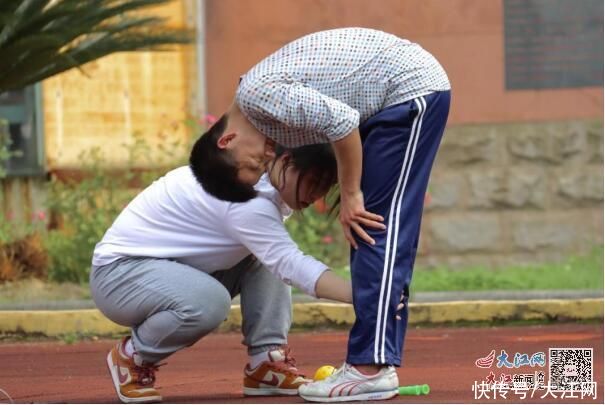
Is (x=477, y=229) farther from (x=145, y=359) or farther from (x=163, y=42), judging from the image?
(x=145, y=359)

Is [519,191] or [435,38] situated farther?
[519,191]

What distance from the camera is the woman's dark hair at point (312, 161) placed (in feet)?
14.0

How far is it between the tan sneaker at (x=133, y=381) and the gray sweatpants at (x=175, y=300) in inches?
2.2

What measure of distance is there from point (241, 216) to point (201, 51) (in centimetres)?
549

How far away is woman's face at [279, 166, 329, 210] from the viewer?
170 inches

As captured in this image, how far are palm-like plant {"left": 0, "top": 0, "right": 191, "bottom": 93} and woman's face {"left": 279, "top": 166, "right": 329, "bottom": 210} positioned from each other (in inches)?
122

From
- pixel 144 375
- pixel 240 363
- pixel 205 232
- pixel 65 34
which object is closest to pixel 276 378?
pixel 144 375

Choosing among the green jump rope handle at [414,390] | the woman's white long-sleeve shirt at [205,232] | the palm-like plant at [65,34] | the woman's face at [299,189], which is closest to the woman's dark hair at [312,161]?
the woman's face at [299,189]

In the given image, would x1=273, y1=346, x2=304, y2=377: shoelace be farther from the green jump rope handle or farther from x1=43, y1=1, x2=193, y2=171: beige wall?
x1=43, y1=1, x2=193, y2=171: beige wall

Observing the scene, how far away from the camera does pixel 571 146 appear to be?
9602 millimetres

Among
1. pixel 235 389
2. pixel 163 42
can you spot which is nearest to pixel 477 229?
pixel 163 42

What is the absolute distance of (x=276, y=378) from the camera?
4688 mm

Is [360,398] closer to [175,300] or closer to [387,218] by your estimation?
[387,218]

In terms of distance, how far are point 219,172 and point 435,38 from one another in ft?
17.7
